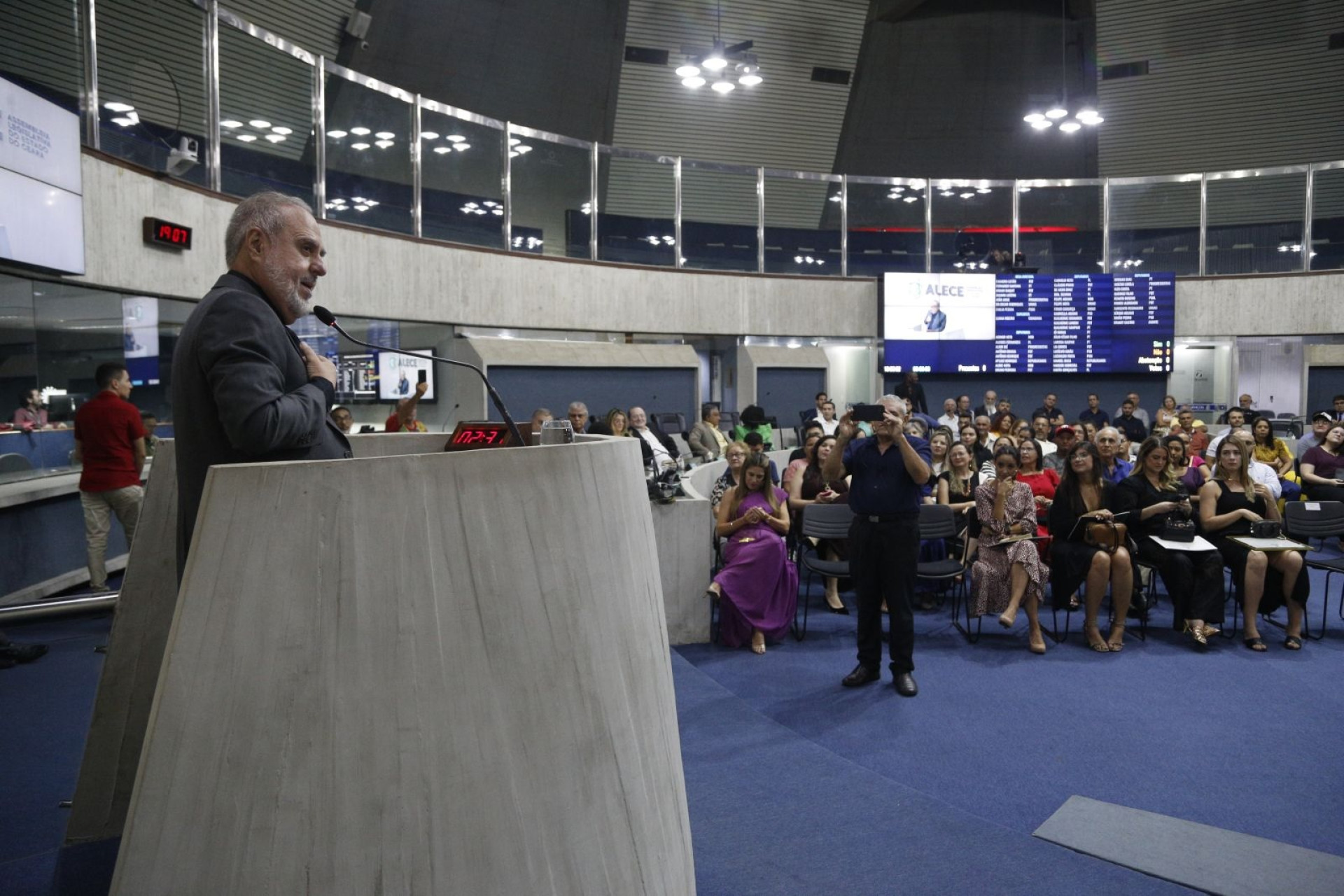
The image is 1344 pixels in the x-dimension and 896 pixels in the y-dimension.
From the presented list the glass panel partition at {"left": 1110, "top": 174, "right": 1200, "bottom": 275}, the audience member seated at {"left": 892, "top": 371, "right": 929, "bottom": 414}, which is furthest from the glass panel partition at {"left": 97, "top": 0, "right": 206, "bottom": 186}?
the glass panel partition at {"left": 1110, "top": 174, "right": 1200, "bottom": 275}

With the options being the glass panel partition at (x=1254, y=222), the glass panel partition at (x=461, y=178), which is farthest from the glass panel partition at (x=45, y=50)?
the glass panel partition at (x=1254, y=222)

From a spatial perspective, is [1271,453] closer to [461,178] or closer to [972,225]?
[972,225]

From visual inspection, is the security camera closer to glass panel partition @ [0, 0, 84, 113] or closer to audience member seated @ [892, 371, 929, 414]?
glass panel partition @ [0, 0, 84, 113]

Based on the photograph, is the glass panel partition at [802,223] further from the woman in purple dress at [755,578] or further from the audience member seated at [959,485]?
the woman in purple dress at [755,578]

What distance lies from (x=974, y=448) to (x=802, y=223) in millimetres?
7482

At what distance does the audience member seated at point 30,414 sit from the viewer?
5.85m

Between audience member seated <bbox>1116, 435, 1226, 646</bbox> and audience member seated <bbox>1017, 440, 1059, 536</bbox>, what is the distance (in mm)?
631

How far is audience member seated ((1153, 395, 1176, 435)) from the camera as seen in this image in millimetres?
10044

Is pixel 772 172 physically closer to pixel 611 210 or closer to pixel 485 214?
pixel 611 210

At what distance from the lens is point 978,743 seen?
4066 mm

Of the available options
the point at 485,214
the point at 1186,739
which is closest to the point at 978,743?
the point at 1186,739

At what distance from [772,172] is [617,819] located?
47.1 feet

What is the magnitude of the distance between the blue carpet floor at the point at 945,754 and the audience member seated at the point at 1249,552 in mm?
225

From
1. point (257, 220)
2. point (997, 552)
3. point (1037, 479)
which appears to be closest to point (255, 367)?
point (257, 220)
